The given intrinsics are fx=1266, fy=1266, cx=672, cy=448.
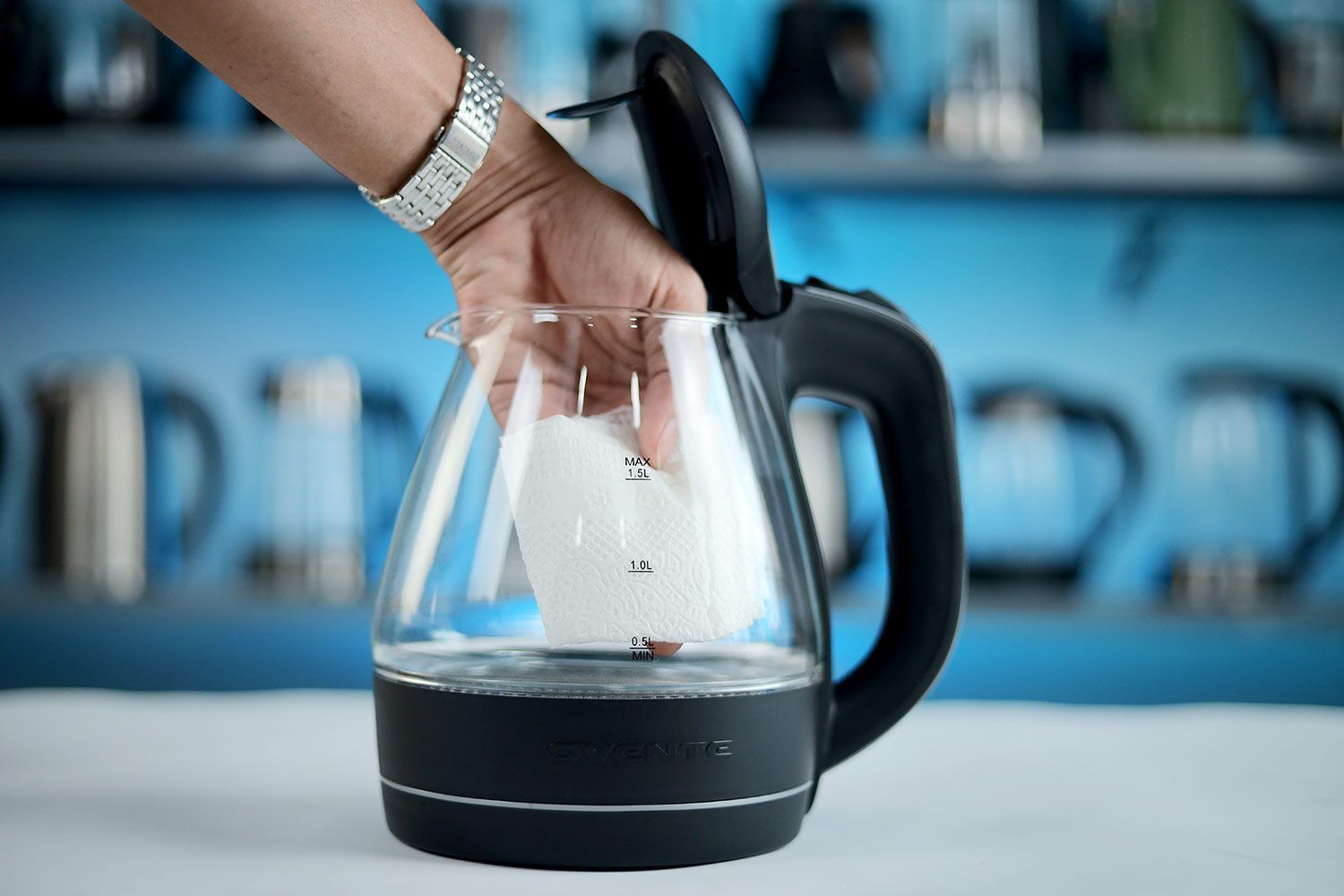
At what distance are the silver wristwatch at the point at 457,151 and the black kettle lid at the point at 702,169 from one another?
0.15ft

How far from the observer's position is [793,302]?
490mm

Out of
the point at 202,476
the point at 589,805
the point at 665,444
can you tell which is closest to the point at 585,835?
the point at 589,805

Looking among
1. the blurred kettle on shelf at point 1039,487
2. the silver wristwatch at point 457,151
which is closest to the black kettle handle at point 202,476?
the blurred kettle on shelf at point 1039,487

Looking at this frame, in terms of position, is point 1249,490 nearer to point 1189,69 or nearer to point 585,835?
point 1189,69

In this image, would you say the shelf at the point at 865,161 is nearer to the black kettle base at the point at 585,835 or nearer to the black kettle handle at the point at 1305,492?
the black kettle handle at the point at 1305,492

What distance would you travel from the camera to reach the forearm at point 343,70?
45 cm

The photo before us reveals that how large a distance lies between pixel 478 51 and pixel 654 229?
0.91m

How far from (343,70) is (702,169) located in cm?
14

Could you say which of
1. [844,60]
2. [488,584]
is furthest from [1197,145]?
[488,584]

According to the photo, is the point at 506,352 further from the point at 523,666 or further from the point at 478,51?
the point at 478,51

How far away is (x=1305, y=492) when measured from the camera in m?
1.46

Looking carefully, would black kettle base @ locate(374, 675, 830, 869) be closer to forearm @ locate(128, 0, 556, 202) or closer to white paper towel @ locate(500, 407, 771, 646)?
white paper towel @ locate(500, 407, 771, 646)

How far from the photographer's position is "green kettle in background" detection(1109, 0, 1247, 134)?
1358 mm

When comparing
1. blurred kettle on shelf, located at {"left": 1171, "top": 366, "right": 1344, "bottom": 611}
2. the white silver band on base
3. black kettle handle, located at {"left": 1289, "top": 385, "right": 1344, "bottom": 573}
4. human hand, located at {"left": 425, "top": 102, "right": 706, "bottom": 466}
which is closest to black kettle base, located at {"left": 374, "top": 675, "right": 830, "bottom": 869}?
the white silver band on base
